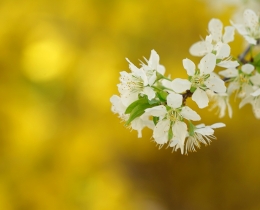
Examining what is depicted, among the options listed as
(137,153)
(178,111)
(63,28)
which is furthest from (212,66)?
(63,28)

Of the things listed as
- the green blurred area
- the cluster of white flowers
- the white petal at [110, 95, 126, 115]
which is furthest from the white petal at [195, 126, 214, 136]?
the green blurred area

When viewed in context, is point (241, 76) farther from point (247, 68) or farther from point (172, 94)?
point (172, 94)

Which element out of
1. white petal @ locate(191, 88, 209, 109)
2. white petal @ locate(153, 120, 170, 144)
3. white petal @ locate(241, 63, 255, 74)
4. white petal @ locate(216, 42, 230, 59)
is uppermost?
white petal @ locate(241, 63, 255, 74)

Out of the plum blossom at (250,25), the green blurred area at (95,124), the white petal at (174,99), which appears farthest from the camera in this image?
the green blurred area at (95,124)

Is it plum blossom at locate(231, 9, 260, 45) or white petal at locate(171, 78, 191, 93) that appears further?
plum blossom at locate(231, 9, 260, 45)

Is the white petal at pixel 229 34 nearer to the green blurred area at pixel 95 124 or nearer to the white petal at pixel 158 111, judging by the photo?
the white petal at pixel 158 111

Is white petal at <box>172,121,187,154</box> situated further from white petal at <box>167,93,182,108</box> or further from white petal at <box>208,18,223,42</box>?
white petal at <box>208,18,223,42</box>

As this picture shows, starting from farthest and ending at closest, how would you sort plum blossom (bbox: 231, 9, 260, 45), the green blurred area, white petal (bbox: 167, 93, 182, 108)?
the green blurred area, plum blossom (bbox: 231, 9, 260, 45), white petal (bbox: 167, 93, 182, 108)

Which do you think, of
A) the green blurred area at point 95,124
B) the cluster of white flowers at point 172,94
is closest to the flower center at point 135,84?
the cluster of white flowers at point 172,94
